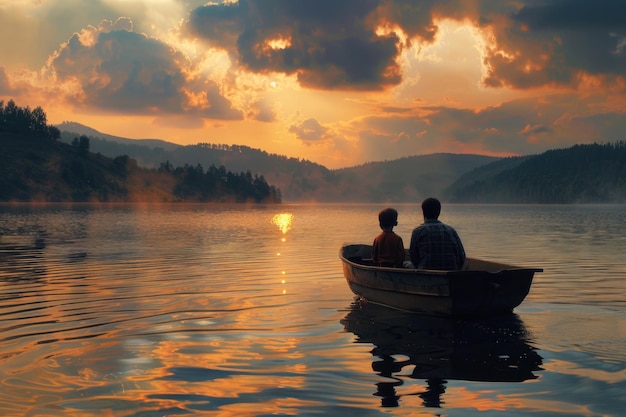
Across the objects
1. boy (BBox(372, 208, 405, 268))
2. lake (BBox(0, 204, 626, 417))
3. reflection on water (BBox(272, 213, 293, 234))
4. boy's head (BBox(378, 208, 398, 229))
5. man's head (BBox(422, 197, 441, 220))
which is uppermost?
man's head (BBox(422, 197, 441, 220))

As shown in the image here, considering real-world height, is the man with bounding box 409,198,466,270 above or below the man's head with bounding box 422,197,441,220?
below

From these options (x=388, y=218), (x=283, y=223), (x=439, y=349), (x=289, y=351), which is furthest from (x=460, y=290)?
(x=283, y=223)

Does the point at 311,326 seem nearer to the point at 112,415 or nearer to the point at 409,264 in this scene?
the point at 409,264

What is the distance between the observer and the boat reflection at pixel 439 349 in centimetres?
1189

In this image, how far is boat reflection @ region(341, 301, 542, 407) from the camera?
1189cm

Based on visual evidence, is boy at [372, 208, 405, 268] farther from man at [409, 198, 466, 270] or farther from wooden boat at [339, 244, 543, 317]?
man at [409, 198, 466, 270]

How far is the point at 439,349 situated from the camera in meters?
14.4

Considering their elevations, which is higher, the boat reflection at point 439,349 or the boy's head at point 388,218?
the boy's head at point 388,218

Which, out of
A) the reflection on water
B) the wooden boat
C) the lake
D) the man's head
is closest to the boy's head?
the wooden boat

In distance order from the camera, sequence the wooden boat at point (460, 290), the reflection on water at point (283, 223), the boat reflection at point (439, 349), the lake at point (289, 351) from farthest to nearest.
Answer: the reflection on water at point (283, 223), the wooden boat at point (460, 290), the boat reflection at point (439, 349), the lake at point (289, 351)

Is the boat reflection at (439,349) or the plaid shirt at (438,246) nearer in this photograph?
the boat reflection at (439,349)

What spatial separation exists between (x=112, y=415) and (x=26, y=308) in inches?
460

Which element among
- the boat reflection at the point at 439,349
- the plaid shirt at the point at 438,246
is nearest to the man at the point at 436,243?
the plaid shirt at the point at 438,246

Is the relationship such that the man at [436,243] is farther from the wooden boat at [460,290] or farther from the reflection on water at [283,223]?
the reflection on water at [283,223]
